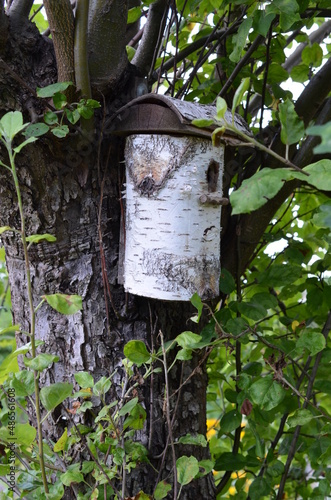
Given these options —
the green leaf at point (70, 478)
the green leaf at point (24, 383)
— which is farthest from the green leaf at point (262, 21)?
the green leaf at point (70, 478)

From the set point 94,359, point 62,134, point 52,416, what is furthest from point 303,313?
point 62,134

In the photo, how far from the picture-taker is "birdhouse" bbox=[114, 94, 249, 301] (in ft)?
3.89

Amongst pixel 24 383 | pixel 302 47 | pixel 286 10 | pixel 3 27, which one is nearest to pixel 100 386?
pixel 24 383

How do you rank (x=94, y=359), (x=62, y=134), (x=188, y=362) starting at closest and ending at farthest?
(x=62, y=134)
(x=94, y=359)
(x=188, y=362)

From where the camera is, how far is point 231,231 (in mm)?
1511

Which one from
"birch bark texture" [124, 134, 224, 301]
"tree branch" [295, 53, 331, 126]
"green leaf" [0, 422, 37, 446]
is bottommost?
"green leaf" [0, 422, 37, 446]

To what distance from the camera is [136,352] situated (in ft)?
3.50

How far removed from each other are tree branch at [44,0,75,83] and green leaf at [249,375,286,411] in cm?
80

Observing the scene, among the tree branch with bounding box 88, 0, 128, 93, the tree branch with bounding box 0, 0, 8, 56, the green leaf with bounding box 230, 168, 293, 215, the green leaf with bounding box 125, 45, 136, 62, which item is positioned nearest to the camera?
the green leaf with bounding box 230, 168, 293, 215

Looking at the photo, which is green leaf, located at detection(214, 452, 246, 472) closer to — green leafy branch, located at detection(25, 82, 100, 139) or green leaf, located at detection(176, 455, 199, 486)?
green leaf, located at detection(176, 455, 199, 486)

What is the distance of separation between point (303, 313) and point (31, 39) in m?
1.15

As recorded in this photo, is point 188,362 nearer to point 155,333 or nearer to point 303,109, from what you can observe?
point 155,333

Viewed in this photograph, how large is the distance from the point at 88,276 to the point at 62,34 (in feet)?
1.88

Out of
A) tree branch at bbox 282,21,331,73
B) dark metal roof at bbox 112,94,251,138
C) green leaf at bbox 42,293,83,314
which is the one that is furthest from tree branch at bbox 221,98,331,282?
green leaf at bbox 42,293,83,314
